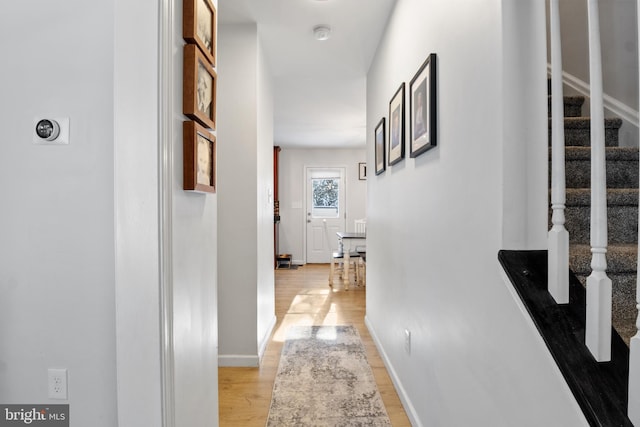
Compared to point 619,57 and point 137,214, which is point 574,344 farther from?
point 619,57

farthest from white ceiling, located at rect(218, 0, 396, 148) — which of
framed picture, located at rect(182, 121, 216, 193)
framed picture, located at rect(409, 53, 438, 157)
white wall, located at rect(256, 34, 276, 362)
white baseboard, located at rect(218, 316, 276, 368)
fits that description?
white baseboard, located at rect(218, 316, 276, 368)

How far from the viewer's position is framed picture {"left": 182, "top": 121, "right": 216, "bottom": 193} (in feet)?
4.04

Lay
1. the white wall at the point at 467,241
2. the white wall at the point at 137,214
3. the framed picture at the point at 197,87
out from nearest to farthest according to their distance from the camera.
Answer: the white wall at the point at 467,241 → the white wall at the point at 137,214 → the framed picture at the point at 197,87

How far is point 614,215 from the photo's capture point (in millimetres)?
1300

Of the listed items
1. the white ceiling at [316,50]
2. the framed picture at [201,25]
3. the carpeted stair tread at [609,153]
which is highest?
the white ceiling at [316,50]

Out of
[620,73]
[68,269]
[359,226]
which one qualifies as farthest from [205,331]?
[359,226]

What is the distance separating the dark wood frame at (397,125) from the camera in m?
2.09

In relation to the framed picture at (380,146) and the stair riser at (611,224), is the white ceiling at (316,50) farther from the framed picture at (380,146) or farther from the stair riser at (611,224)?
the stair riser at (611,224)

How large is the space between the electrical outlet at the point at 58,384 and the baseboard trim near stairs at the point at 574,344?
57.9 inches

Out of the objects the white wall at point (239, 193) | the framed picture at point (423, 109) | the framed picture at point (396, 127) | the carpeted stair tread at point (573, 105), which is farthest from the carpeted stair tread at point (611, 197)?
the white wall at point (239, 193)

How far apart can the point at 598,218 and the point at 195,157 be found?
3.69 ft

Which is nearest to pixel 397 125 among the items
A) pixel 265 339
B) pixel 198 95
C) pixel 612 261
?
pixel 198 95

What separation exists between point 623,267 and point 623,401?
489mm

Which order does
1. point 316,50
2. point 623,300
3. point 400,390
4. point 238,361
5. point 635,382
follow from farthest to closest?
point 316,50, point 238,361, point 400,390, point 623,300, point 635,382
